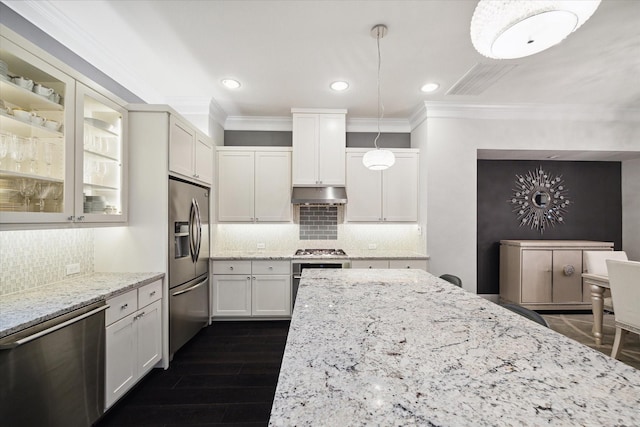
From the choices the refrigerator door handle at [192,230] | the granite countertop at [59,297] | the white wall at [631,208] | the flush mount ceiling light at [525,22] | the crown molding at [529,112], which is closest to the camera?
the flush mount ceiling light at [525,22]

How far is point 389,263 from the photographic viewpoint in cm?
370

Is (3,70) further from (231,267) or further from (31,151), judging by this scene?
(231,267)

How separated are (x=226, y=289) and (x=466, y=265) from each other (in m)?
3.27

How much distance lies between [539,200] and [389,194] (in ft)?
8.85

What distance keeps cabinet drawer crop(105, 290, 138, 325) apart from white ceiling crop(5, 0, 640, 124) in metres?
2.06

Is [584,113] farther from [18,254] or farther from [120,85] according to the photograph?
[18,254]

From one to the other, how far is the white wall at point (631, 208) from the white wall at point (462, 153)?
41.9 inches

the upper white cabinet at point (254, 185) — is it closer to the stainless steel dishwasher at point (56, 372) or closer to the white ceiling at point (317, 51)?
the white ceiling at point (317, 51)

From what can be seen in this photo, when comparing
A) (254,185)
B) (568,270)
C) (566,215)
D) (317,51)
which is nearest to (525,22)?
(317,51)

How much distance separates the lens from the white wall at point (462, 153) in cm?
377

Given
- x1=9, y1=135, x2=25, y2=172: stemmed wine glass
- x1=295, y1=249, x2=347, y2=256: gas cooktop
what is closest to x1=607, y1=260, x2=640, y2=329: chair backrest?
x1=295, y1=249, x2=347, y2=256: gas cooktop

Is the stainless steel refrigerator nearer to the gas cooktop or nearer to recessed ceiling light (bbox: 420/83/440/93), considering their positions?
the gas cooktop

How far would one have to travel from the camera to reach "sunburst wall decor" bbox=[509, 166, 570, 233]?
4.58 metres

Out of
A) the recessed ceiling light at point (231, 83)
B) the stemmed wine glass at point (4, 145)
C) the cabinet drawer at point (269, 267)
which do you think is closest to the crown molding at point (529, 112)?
the recessed ceiling light at point (231, 83)
